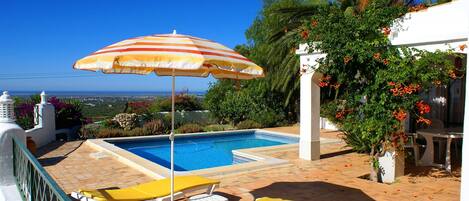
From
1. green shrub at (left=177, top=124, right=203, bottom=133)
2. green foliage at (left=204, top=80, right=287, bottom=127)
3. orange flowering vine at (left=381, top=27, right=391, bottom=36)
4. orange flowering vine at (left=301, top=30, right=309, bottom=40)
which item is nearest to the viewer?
orange flowering vine at (left=381, top=27, right=391, bottom=36)

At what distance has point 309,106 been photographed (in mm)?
10484

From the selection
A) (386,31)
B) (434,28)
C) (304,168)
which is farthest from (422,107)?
(304,168)

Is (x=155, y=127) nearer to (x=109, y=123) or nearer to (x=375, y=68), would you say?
(x=109, y=123)

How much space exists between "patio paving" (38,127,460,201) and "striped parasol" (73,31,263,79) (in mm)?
3313

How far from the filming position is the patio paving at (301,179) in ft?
24.2

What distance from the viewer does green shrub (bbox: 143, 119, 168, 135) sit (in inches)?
686

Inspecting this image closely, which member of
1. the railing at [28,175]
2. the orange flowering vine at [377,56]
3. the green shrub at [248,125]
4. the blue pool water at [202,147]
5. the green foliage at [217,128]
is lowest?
the blue pool water at [202,147]

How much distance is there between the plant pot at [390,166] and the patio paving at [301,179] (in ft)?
0.69

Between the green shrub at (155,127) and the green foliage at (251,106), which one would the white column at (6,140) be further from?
the green foliage at (251,106)

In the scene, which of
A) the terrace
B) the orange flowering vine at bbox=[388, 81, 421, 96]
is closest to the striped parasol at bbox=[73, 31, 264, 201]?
the terrace

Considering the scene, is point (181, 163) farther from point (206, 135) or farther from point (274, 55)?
point (274, 55)

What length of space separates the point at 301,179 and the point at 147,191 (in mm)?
3891

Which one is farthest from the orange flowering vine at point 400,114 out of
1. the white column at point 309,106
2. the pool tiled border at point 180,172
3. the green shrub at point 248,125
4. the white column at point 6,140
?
the green shrub at point 248,125

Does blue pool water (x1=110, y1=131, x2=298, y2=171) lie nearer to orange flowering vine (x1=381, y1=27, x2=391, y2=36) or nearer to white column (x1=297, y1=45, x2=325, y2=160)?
white column (x1=297, y1=45, x2=325, y2=160)
